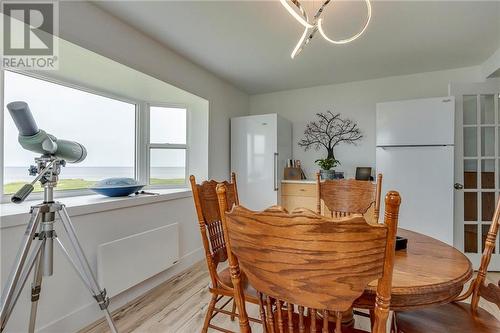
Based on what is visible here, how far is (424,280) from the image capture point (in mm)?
857

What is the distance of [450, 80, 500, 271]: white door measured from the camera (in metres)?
2.63

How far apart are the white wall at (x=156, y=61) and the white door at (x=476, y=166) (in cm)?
275

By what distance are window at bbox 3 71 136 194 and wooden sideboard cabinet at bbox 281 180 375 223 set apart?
200cm

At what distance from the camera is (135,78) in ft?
8.20

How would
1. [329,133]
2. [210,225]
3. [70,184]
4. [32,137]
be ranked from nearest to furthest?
[32,137] < [210,225] < [70,184] < [329,133]

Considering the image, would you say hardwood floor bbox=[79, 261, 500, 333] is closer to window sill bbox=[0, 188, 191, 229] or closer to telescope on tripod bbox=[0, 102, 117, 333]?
telescope on tripod bbox=[0, 102, 117, 333]

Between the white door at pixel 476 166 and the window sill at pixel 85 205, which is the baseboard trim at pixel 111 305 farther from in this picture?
the white door at pixel 476 166

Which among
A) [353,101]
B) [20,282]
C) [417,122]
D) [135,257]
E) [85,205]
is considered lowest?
[135,257]

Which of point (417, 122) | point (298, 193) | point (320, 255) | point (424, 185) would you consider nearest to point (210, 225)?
point (320, 255)

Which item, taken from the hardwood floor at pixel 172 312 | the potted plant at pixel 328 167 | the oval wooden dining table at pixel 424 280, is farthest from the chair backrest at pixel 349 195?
the potted plant at pixel 328 167

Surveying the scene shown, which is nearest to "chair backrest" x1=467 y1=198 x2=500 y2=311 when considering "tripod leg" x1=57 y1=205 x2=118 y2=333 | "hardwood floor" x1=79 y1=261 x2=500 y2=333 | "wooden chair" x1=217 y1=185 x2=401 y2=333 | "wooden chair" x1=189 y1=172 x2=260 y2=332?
"hardwood floor" x1=79 y1=261 x2=500 y2=333

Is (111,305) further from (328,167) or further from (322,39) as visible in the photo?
(322,39)

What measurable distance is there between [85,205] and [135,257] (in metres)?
0.61

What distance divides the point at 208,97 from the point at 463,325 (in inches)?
119
